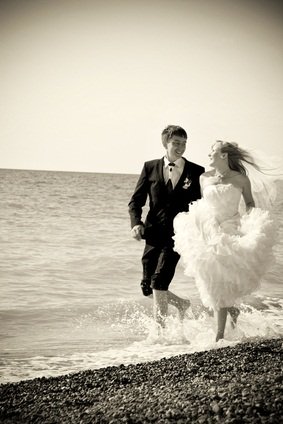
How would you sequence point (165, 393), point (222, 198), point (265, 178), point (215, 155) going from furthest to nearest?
point (265, 178)
point (215, 155)
point (222, 198)
point (165, 393)

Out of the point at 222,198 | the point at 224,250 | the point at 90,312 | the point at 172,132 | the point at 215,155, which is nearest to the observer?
the point at 224,250

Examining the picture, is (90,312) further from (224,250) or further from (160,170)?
(224,250)

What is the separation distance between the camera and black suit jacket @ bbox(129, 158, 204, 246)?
5812 millimetres

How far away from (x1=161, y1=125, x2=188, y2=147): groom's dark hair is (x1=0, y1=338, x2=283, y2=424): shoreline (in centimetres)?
252

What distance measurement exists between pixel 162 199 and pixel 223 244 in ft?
3.33

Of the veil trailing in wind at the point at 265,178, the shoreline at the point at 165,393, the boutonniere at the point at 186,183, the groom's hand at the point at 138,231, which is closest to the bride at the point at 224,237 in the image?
the boutonniere at the point at 186,183

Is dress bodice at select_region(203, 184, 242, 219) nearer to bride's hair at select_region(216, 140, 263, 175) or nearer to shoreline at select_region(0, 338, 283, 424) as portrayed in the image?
bride's hair at select_region(216, 140, 263, 175)

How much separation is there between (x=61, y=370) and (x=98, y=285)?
4.39 m

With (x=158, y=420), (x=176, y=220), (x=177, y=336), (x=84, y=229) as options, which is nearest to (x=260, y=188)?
(x=176, y=220)

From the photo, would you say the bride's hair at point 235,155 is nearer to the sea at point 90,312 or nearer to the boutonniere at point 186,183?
the boutonniere at point 186,183

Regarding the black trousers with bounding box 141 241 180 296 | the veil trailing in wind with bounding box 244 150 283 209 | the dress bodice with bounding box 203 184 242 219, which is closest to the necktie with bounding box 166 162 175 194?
the dress bodice with bounding box 203 184 242 219

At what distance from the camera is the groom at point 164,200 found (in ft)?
19.0

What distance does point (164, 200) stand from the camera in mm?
5840

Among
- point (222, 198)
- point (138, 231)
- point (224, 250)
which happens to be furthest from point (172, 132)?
point (224, 250)
